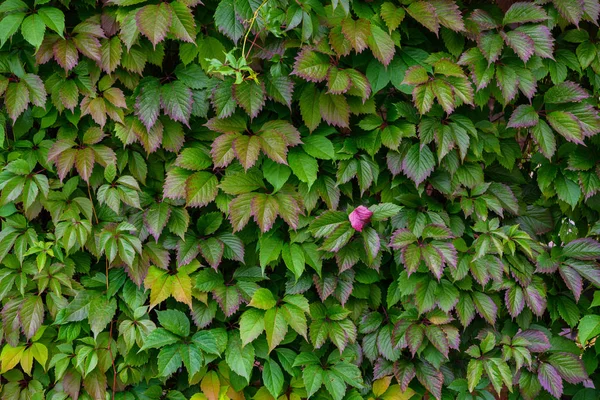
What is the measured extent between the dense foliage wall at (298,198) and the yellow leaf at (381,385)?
0.01m

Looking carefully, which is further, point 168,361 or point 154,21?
point 168,361

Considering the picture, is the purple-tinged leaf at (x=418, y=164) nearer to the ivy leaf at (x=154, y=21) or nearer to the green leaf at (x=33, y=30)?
the ivy leaf at (x=154, y=21)

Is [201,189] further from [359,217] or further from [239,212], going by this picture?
[359,217]

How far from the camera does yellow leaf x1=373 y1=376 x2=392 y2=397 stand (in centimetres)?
211

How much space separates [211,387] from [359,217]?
2.91 ft

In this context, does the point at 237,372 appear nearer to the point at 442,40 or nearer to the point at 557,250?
the point at 557,250

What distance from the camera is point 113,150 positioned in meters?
2.08

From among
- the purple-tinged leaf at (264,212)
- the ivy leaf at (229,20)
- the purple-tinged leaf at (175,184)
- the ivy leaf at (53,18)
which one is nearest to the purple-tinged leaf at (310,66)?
the ivy leaf at (229,20)

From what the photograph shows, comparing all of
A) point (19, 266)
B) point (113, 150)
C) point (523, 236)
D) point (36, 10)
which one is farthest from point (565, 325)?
point (36, 10)

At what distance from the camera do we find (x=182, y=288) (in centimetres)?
199

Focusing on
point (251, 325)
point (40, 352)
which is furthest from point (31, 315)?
point (251, 325)

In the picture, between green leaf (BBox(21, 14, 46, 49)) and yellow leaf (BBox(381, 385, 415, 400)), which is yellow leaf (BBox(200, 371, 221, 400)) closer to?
yellow leaf (BBox(381, 385, 415, 400))

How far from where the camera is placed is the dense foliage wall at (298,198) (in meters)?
1.90

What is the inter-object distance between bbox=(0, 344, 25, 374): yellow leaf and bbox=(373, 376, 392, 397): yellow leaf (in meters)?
1.42
